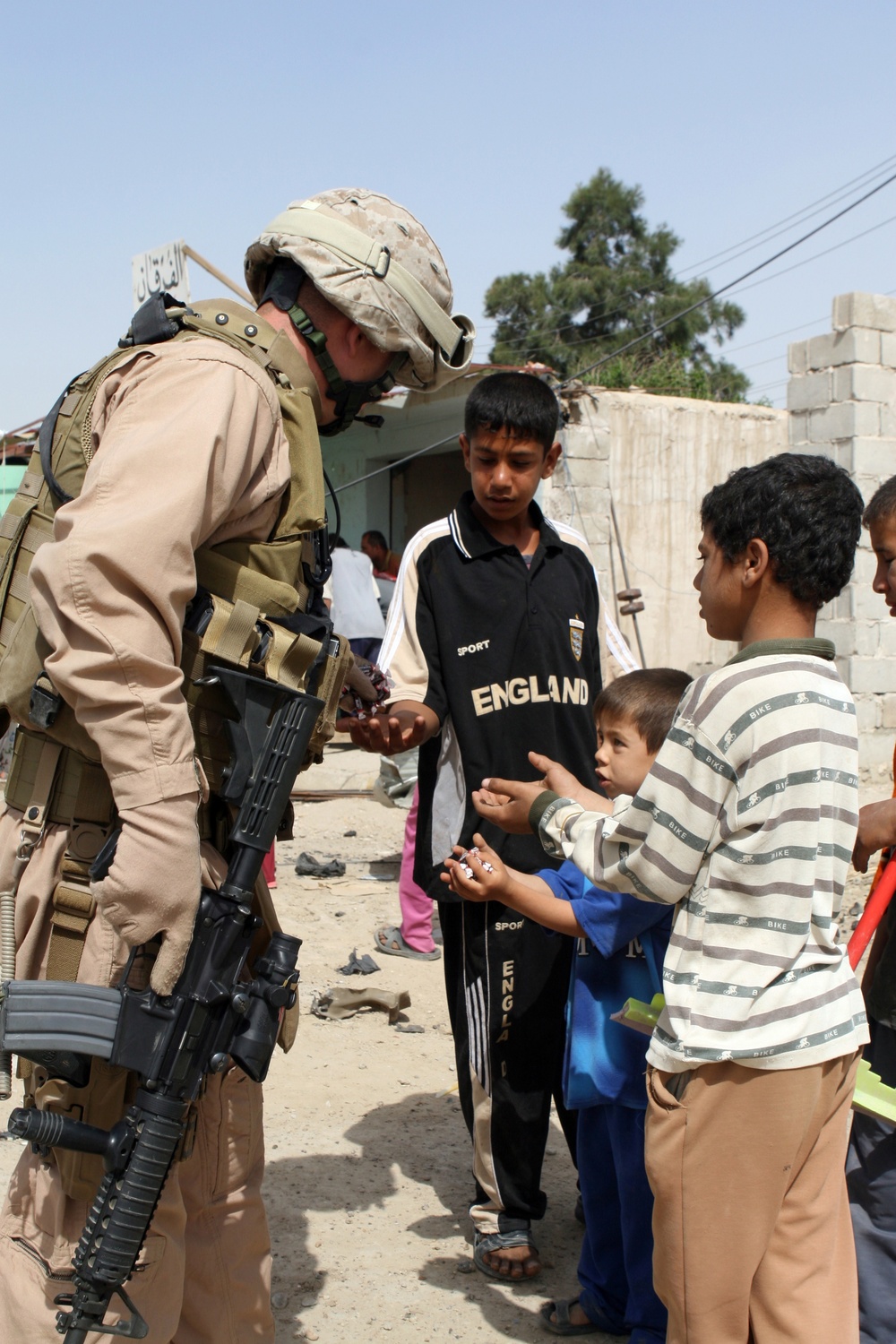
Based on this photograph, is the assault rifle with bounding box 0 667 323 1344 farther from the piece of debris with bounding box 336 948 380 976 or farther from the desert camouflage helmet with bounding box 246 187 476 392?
the piece of debris with bounding box 336 948 380 976

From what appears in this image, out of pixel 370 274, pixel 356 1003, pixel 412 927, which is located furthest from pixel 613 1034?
pixel 412 927

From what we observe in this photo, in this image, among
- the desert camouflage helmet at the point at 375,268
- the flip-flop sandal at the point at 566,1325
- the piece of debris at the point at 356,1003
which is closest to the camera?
the desert camouflage helmet at the point at 375,268

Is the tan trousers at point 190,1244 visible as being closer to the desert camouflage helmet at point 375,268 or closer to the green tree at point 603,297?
the desert camouflage helmet at point 375,268

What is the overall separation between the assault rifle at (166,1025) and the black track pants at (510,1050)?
94 centimetres

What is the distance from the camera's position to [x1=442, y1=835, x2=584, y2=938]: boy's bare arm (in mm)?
2289

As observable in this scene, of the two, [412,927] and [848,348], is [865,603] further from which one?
[412,927]

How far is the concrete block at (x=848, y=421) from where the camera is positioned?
8664mm

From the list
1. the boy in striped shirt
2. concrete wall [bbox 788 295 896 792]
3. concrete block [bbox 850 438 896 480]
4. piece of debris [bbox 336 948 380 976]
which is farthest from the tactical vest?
concrete block [bbox 850 438 896 480]

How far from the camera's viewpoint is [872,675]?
898 cm

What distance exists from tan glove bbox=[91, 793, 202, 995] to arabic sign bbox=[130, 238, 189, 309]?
611 cm

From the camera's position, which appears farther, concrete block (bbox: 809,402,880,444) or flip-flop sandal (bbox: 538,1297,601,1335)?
concrete block (bbox: 809,402,880,444)

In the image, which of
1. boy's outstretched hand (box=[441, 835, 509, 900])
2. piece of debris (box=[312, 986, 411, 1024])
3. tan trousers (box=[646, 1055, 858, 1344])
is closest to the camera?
tan trousers (box=[646, 1055, 858, 1344])

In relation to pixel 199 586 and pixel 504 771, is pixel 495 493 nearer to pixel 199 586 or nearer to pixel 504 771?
pixel 504 771

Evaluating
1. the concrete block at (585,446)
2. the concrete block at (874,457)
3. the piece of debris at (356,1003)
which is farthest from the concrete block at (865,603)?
the piece of debris at (356,1003)
